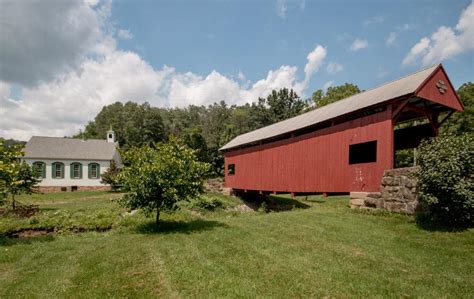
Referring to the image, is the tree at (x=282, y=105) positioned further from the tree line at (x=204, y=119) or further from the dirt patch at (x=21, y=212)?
the dirt patch at (x=21, y=212)

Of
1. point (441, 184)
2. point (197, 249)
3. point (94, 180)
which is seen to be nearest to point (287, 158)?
point (441, 184)

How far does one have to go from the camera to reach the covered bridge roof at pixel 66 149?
98.0ft

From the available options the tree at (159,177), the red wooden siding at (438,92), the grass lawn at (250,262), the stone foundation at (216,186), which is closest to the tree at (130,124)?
the stone foundation at (216,186)

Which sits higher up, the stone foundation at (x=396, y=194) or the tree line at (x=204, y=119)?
the tree line at (x=204, y=119)

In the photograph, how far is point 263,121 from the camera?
41844 mm

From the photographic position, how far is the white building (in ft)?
96.4

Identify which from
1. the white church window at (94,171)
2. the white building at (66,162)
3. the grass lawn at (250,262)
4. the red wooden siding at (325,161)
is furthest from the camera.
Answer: the white church window at (94,171)

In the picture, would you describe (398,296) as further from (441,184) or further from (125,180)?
(125,180)

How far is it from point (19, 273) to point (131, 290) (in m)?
2.96

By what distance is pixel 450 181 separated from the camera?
Result: 24.7 feet

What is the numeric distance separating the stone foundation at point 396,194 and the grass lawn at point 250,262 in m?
0.45

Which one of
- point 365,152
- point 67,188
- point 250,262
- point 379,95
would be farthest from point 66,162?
point 379,95

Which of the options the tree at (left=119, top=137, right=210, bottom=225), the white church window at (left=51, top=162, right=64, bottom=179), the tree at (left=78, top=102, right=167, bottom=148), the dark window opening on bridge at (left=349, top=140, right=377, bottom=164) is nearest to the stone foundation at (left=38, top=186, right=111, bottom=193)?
the white church window at (left=51, top=162, right=64, bottom=179)

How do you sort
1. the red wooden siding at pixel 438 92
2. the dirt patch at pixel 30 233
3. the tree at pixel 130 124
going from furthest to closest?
the tree at pixel 130 124 → the red wooden siding at pixel 438 92 → the dirt patch at pixel 30 233
